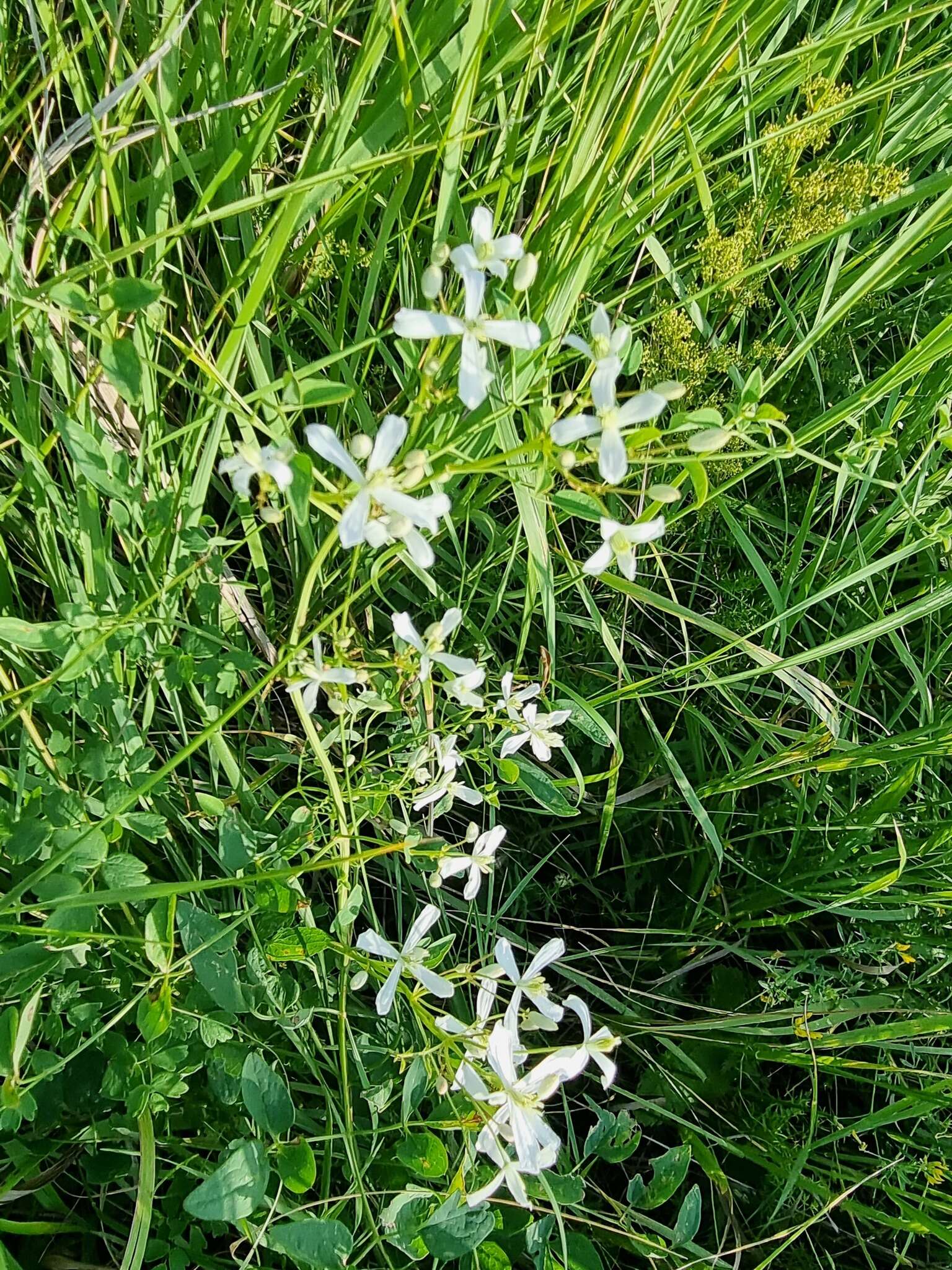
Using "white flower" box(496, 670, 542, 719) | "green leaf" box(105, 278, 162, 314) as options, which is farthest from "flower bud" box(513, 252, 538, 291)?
"white flower" box(496, 670, 542, 719)

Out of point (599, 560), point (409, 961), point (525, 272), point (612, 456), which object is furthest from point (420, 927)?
point (525, 272)

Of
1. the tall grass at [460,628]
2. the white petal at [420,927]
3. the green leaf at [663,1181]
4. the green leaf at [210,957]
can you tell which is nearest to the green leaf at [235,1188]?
the tall grass at [460,628]

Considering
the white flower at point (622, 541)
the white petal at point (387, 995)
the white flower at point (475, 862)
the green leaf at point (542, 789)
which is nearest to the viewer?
the white flower at point (622, 541)

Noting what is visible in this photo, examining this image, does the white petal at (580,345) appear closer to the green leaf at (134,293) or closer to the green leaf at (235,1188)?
the green leaf at (134,293)

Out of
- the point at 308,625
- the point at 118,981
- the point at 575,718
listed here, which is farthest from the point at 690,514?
the point at 118,981

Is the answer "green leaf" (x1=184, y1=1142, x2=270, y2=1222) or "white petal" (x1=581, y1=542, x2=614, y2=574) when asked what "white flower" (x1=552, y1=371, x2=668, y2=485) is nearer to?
"white petal" (x1=581, y1=542, x2=614, y2=574)

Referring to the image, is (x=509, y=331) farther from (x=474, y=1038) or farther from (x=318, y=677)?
(x=474, y=1038)
